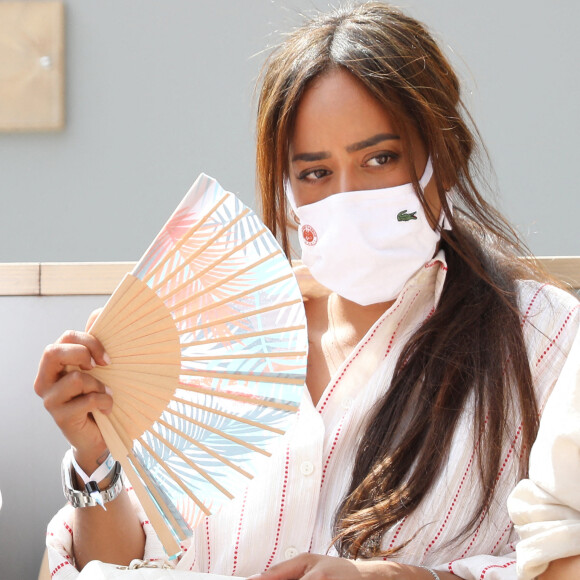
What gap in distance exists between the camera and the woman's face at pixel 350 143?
5.00 ft

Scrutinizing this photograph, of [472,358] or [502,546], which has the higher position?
[472,358]

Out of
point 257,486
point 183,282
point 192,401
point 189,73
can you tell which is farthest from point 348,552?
point 189,73

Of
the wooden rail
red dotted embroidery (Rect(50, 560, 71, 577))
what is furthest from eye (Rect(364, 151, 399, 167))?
red dotted embroidery (Rect(50, 560, 71, 577))

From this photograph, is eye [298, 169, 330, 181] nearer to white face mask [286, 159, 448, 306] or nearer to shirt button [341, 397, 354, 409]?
white face mask [286, 159, 448, 306]

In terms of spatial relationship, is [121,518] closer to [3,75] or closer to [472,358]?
[472,358]

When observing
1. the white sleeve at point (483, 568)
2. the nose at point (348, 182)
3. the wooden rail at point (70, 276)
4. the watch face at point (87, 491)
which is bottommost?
the white sleeve at point (483, 568)

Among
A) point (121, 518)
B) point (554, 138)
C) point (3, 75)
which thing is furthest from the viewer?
point (3, 75)

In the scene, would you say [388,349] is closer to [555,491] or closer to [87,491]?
[87,491]

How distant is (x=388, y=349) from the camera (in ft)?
5.19

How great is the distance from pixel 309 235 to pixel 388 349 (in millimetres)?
228

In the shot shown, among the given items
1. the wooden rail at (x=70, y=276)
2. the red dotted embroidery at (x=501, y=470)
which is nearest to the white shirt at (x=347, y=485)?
the red dotted embroidery at (x=501, y=470)

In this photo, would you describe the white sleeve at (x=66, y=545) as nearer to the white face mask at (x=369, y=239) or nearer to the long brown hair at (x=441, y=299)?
the long brown hair at (x=441, y=299)

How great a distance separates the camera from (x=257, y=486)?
1.50 metres

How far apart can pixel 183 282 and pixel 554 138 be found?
1634 millimetres
